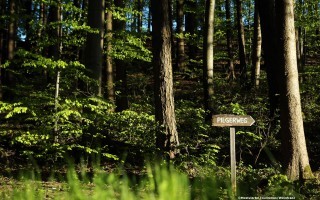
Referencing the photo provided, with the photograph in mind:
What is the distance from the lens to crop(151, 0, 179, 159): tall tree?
29.6ft

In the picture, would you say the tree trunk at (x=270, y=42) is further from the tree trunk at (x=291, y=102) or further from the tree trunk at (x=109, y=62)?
the tree trunk at (x=109, y=62)

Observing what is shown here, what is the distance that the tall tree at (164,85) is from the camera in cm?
902

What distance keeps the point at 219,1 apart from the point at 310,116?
14.8 metres

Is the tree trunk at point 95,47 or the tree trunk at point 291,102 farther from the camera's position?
the tree trunk at point 95,47

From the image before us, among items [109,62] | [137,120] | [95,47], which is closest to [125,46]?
[109,62]

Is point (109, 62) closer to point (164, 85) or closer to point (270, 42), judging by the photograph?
point (164, 85)

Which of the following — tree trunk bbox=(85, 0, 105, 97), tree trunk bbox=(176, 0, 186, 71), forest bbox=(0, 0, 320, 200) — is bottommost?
forest bbox=(0, 0, 320, 200)

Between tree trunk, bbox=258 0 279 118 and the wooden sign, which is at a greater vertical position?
tree trunk, bbox=258 0 279 118

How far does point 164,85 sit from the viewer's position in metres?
9.02

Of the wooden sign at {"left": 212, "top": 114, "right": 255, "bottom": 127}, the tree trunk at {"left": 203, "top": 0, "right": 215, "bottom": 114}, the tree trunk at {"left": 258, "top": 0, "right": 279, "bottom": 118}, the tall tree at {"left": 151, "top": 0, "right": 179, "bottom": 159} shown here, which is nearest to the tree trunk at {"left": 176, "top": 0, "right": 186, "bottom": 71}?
the tree trunk at {"left": 203, "top": 0, "right": 215, "bottom": 114}

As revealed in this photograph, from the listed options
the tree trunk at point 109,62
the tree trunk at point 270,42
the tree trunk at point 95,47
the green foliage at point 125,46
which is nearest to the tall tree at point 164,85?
the tree trunk at point 95,47

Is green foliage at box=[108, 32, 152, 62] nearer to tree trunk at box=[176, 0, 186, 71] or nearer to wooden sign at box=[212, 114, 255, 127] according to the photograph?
wooden sign at box=[212, 114, 255, 127]

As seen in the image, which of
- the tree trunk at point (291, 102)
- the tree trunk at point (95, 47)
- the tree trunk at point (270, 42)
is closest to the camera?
the tree trunk at point (291, 102)

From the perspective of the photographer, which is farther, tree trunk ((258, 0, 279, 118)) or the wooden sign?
tree trunk ((258, 0, 279, 118))
